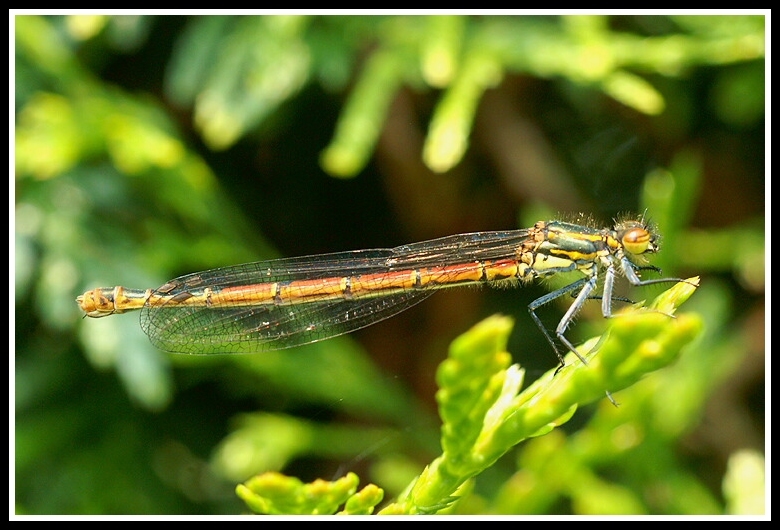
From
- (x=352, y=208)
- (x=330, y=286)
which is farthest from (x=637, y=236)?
(x=352, y=208)

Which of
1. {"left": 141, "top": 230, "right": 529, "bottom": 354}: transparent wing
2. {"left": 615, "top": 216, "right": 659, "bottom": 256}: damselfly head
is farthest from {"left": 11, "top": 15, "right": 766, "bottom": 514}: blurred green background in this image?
{"left": 141, "top": 230, "right": 529, "bottom": 354}: transparent wing

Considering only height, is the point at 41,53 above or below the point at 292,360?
above

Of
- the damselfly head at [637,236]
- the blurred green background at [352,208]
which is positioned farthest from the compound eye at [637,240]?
the blurred green background at [352,208]

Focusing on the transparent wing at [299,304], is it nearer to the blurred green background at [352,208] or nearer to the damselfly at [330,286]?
the damselfly at [330,286]

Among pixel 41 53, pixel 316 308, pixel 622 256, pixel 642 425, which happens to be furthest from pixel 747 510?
pixel 41 53

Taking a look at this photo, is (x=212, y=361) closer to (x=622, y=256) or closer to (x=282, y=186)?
(x=282, y=186)

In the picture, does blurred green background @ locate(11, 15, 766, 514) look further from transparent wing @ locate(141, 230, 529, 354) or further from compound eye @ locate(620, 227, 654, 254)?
transparent wing @ locate(141, 230, 529, 354)
